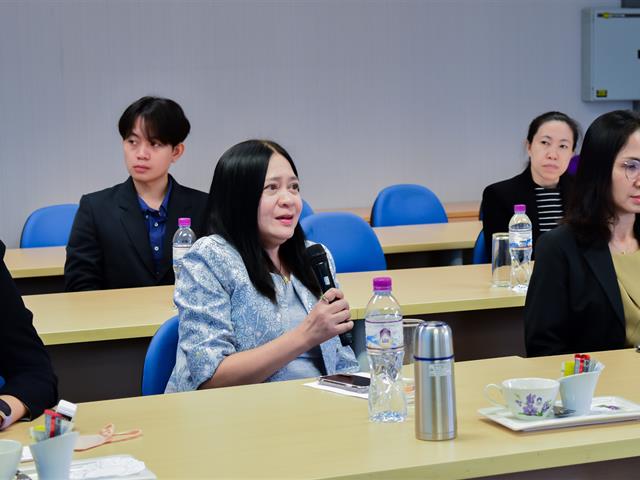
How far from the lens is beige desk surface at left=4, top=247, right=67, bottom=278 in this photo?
14.7ft

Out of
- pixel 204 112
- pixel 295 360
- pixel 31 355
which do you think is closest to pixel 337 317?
pixel 295 360

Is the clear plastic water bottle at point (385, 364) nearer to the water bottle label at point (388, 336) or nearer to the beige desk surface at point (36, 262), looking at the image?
the water bottle label at point (388, 336)

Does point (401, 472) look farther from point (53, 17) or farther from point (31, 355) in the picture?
point (53, 17)

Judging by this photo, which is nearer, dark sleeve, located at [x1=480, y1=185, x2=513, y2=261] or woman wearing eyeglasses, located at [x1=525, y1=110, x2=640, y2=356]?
woman wearing eyeglasses, located at [x1=525, y1=110, x2=640, y2=356]

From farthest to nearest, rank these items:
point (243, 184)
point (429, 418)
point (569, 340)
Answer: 1. point (569, 340)
2. point (243, 184)
3. point (429, 418)

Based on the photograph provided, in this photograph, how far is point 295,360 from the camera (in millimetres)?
2631

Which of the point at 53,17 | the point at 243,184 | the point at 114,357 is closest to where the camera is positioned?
the point at 243,184

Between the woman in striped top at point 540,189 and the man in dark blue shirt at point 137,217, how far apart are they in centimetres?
140

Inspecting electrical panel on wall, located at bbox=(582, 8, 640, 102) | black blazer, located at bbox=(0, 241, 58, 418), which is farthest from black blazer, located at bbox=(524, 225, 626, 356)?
electrical panel on wall, located at bbox=(582, 8, 640, 102)

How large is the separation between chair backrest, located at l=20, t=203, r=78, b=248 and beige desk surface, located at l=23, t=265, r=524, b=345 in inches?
68.6

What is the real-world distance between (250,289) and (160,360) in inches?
11.6

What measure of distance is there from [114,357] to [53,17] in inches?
167

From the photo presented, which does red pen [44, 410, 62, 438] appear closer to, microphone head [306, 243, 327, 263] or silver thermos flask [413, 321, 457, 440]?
silver thermos flask [413, 321, 457, 440]

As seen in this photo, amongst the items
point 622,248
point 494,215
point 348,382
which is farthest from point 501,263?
point 348,382
